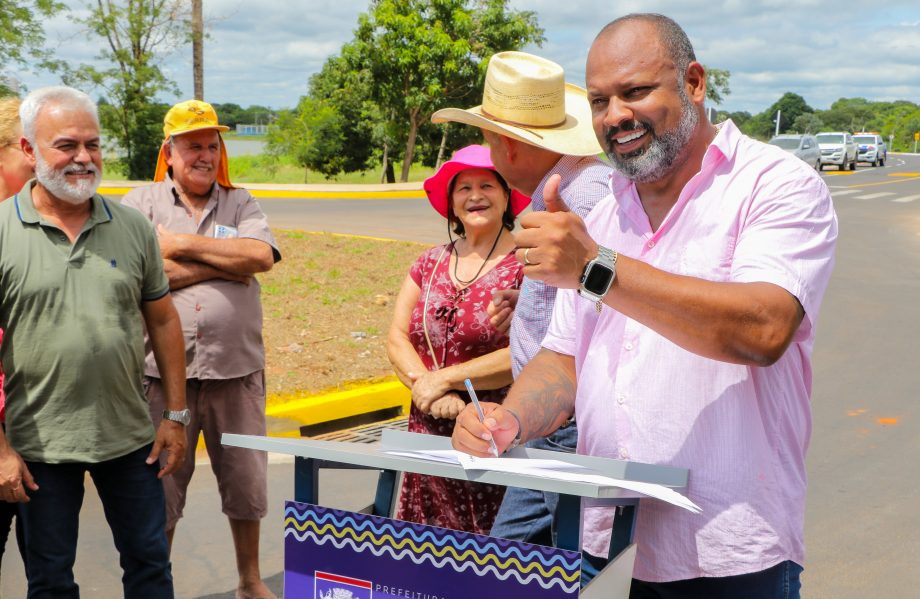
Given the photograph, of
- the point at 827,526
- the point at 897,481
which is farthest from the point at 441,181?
the point at 897,481

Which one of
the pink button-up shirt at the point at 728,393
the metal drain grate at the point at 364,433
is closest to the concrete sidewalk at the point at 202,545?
the metal drain grate at the point at 364,433

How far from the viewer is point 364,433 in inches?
254

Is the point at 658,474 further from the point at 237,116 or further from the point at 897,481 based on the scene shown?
the point at 237,116

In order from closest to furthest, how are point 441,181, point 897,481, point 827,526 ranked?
point 441,181, point 827,526, point 897,481

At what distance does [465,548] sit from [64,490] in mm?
2067

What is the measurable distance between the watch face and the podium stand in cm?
32

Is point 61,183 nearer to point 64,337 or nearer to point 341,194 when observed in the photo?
point 64,337

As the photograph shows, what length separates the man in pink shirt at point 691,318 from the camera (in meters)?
1.80

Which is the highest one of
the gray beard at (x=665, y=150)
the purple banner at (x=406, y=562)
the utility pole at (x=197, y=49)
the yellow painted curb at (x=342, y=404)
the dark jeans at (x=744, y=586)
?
the utility pole at (x=197, y=49)

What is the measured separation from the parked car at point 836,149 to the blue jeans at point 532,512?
42.5 meters

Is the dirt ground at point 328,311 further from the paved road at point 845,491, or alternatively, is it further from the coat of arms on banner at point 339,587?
the coat of arms on banner at point 339,587

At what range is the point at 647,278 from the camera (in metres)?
1.78

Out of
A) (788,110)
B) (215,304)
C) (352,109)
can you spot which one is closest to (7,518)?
(215,304)

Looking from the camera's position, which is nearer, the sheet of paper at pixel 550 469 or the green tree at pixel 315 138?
the sheet of paper at pixel 550 469
